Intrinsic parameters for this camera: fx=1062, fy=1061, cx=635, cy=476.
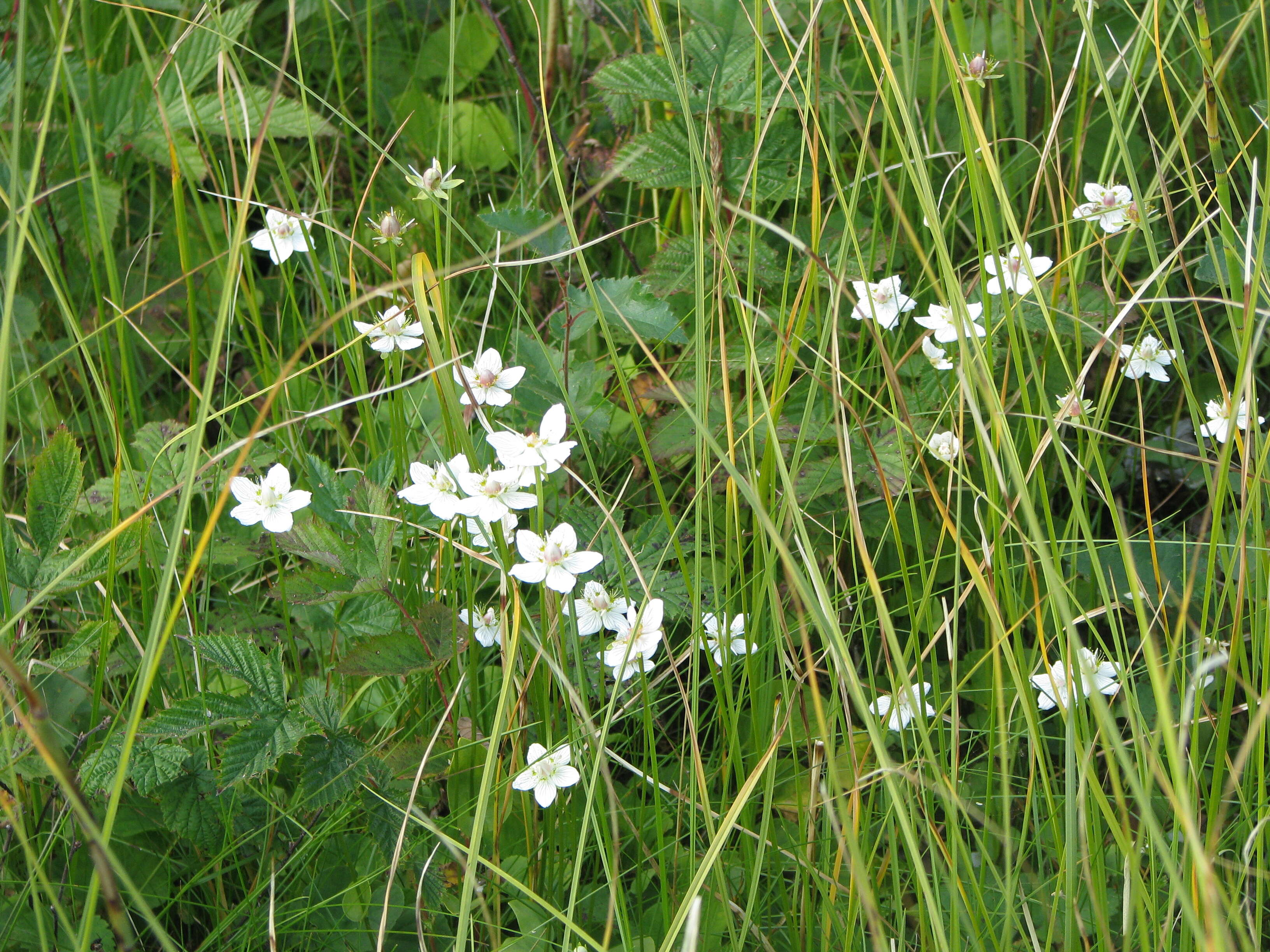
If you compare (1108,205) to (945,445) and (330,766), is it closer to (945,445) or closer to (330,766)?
(945,445)

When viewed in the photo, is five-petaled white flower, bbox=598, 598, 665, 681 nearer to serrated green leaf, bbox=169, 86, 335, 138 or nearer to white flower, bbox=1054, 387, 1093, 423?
white flower, bbox=1054, 387, 1093, 423

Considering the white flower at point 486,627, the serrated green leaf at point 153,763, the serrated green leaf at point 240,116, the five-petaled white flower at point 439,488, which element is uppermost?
the serrated green leaf at point 240,116

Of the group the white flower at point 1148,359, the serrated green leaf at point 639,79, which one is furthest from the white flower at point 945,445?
the serrated green leaf at point 639,79

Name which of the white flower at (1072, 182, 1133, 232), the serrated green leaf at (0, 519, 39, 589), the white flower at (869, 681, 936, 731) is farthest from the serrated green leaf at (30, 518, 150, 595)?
the white flower at (1072, 182, 1133, 232)

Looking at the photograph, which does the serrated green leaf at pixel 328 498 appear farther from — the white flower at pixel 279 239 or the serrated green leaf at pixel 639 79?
the serrated green leaf at pixel 639 79

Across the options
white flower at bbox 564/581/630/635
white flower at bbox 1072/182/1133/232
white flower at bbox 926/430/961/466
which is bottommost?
white flower at bbox 564/581/630/635

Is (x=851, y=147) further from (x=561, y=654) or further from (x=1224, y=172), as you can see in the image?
(x=561, y=654)
